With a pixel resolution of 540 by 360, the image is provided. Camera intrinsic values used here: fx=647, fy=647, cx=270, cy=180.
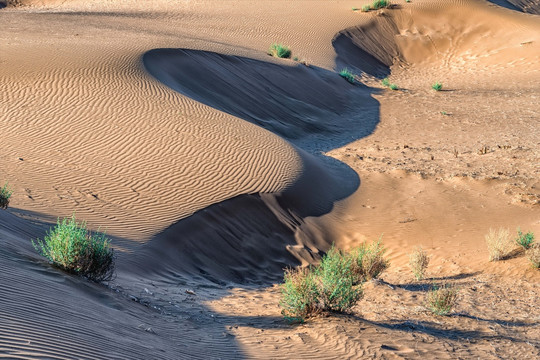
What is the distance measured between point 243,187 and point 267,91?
9.08 meters

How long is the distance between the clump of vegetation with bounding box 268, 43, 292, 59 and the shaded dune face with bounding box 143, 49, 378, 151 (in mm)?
1410

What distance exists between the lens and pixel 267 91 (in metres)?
21.2

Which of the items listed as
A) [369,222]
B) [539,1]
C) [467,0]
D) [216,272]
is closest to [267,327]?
[216,272]

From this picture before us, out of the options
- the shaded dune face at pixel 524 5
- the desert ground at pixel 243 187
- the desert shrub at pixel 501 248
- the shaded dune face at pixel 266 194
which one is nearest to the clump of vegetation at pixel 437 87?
the desert ground at pixel 243 187

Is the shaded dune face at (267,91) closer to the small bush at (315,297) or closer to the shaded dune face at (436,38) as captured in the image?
the shaded dune face at (436,38)

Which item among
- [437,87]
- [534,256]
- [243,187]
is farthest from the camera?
[437,87]

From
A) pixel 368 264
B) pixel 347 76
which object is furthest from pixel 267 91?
pixel 368 264

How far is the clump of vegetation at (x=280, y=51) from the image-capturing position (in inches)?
1022

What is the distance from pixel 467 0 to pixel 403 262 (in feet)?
87.5

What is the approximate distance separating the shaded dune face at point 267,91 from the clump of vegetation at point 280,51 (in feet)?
4.63

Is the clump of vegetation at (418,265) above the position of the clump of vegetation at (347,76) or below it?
below

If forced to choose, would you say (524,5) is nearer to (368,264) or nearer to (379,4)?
(379,4)

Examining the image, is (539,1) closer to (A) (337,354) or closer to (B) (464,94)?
(B) (464,94)

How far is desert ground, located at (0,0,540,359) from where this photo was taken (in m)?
6.88
